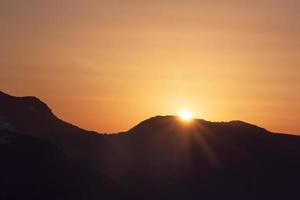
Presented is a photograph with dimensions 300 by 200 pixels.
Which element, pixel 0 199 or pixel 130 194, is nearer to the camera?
pixel 0 199

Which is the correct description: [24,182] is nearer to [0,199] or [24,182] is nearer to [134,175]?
[0,199]

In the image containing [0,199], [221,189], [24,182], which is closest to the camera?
[0,199]

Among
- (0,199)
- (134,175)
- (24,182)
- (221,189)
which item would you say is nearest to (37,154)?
(24,182)

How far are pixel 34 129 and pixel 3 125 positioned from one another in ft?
63.8

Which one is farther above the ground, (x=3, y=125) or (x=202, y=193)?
(x=3, y=125)

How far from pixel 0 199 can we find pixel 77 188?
17734 mm

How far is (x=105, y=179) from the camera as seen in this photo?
6009 inches

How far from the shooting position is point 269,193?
19488cm

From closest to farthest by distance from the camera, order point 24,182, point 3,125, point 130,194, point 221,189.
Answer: point 24,182, point 130,194, point 3,125, point 221,189

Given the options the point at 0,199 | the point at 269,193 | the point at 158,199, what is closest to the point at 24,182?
the point at 0,199

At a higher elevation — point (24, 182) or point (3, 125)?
point (3, 125)

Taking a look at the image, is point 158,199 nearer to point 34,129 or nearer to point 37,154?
point 37,154

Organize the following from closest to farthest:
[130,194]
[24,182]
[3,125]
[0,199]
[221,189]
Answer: [0,199] → [24,182] → [130,194] → [3,125] → [221,189]

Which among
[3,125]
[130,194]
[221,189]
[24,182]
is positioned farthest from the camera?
[221,189]
